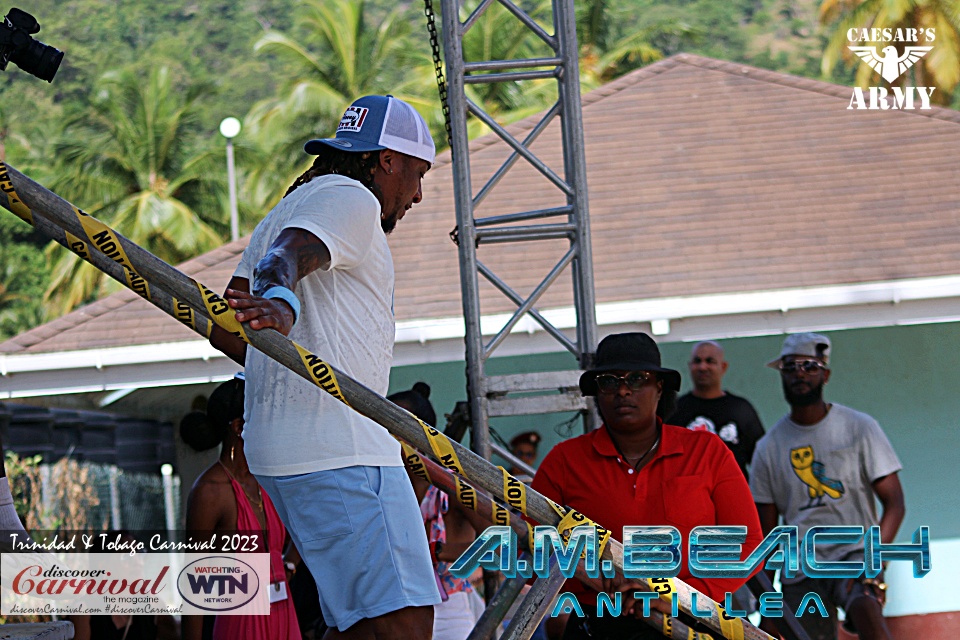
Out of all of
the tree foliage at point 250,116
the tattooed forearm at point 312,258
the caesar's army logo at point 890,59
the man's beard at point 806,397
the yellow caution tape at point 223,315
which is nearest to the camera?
the yellow caution tape at point 223,315

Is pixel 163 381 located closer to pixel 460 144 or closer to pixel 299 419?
pixel 460 144

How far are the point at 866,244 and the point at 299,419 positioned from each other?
25.7ft

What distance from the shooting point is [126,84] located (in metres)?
32.4

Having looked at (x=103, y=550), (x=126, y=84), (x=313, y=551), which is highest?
(x=126, y=84)

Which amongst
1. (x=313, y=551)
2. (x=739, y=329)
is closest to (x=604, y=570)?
(x=313, y=551)

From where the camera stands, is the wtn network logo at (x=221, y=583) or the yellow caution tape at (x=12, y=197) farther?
the wtn network logo at (x=221, y=583)

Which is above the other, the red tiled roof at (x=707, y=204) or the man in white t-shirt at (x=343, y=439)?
the red tiled roof at (x=707, y=204)

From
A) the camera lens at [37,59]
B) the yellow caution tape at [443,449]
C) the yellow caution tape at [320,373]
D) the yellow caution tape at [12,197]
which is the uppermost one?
the camera lens at [37,59]

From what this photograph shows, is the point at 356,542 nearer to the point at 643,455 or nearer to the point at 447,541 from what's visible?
the point at 643,455

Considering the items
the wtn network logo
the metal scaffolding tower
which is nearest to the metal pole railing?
the wtn network logo

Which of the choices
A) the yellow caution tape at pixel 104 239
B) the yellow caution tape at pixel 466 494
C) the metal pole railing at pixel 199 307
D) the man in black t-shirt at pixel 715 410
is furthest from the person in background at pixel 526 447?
the yellow caution tape at pixel 104 239

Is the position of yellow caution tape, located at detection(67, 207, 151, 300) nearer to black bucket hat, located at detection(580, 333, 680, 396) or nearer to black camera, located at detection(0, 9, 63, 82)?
black camera, located at detection(0, 9, 63, 82)

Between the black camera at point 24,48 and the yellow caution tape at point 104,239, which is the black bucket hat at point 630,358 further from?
the black camera at point 24,48

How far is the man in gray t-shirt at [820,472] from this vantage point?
616 cm
